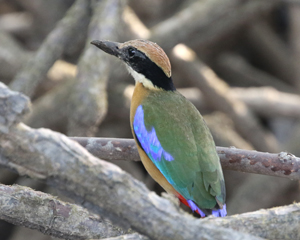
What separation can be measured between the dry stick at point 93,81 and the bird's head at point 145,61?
0.48 m

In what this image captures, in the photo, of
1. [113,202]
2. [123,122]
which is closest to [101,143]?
[113,202]

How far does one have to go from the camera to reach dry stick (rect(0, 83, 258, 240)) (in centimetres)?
163

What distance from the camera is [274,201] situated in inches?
221

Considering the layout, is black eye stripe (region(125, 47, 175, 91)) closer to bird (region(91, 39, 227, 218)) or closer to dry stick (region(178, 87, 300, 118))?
bird (region(91, 39, 227, 218))

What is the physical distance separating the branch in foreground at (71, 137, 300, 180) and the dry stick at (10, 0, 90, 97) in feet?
4.73

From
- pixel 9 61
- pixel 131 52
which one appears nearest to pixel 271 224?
pixel 131 52

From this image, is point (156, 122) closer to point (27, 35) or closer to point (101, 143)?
point (101, 143)

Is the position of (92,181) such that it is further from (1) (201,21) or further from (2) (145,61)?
(1) (201,21)

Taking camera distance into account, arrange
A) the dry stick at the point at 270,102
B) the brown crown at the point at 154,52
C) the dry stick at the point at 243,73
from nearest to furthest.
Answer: the brown crown at the point at 154,52, the dry stick at the point at 270,102, the dry stick at the point at 243,73

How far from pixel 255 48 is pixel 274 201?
8.44ft

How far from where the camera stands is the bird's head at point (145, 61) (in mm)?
3455

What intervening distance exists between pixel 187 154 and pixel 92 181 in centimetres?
137

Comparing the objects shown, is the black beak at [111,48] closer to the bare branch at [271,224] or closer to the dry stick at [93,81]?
the dry stick at [93,81]

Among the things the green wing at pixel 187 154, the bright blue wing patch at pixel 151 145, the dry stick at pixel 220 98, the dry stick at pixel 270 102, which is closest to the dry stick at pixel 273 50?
the dry stick at pixel 270 102
